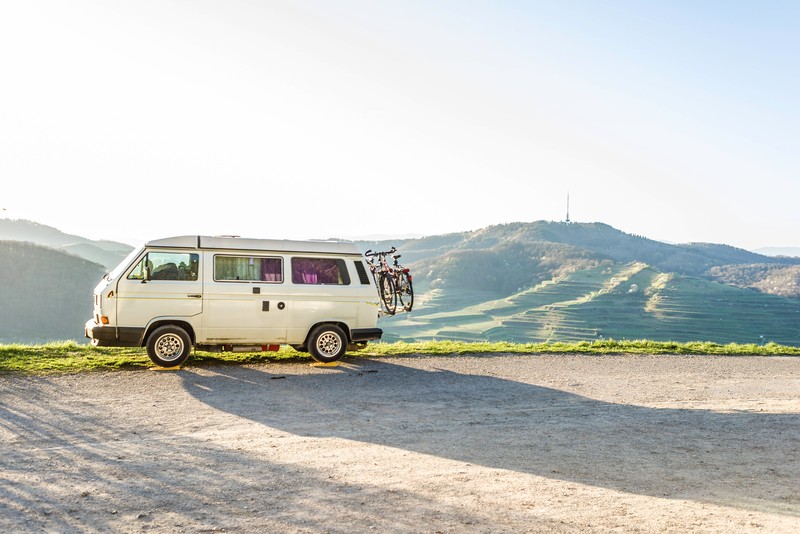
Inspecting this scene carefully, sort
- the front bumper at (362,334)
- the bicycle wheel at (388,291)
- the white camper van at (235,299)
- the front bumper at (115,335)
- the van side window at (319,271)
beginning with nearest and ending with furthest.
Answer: the front bumper at (115,335)
the white camper van at (235,299)
the van side window at (319,271)
the front bumper at (362,334)
the bicycle wheel at (388,291)

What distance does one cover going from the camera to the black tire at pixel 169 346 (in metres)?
12.4

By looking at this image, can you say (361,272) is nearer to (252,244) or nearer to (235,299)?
(252,244)

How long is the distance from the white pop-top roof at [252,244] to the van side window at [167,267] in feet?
0.61

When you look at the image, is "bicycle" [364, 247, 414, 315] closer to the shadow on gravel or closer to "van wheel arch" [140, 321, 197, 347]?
"van wheel arch" [140, 321, 197, 347]

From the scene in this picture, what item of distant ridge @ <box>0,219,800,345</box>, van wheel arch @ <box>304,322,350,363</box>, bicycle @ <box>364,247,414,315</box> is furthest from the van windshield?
distant ridge @ <box>0,219,800,345</box>

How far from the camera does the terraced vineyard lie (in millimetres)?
143625

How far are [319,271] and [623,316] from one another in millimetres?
158022

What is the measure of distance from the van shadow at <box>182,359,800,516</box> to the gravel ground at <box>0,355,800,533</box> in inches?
1.4

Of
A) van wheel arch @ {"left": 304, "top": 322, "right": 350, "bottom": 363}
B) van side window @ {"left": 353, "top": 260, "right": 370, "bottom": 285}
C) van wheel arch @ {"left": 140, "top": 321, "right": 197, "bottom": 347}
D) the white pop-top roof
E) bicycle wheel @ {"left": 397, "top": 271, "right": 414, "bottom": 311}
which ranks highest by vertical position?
the white pop-top roof

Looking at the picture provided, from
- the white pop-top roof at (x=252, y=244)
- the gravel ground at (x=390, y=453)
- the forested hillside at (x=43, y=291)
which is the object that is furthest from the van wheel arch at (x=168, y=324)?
the forested hillside at (x=43, y=291)

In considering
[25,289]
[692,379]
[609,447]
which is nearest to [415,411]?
[609,447]

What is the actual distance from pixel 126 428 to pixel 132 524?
10.6 feet

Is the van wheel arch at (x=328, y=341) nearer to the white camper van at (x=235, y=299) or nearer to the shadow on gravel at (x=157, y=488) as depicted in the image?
the white camper van at (x=235, y=299)

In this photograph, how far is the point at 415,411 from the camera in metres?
9.73
